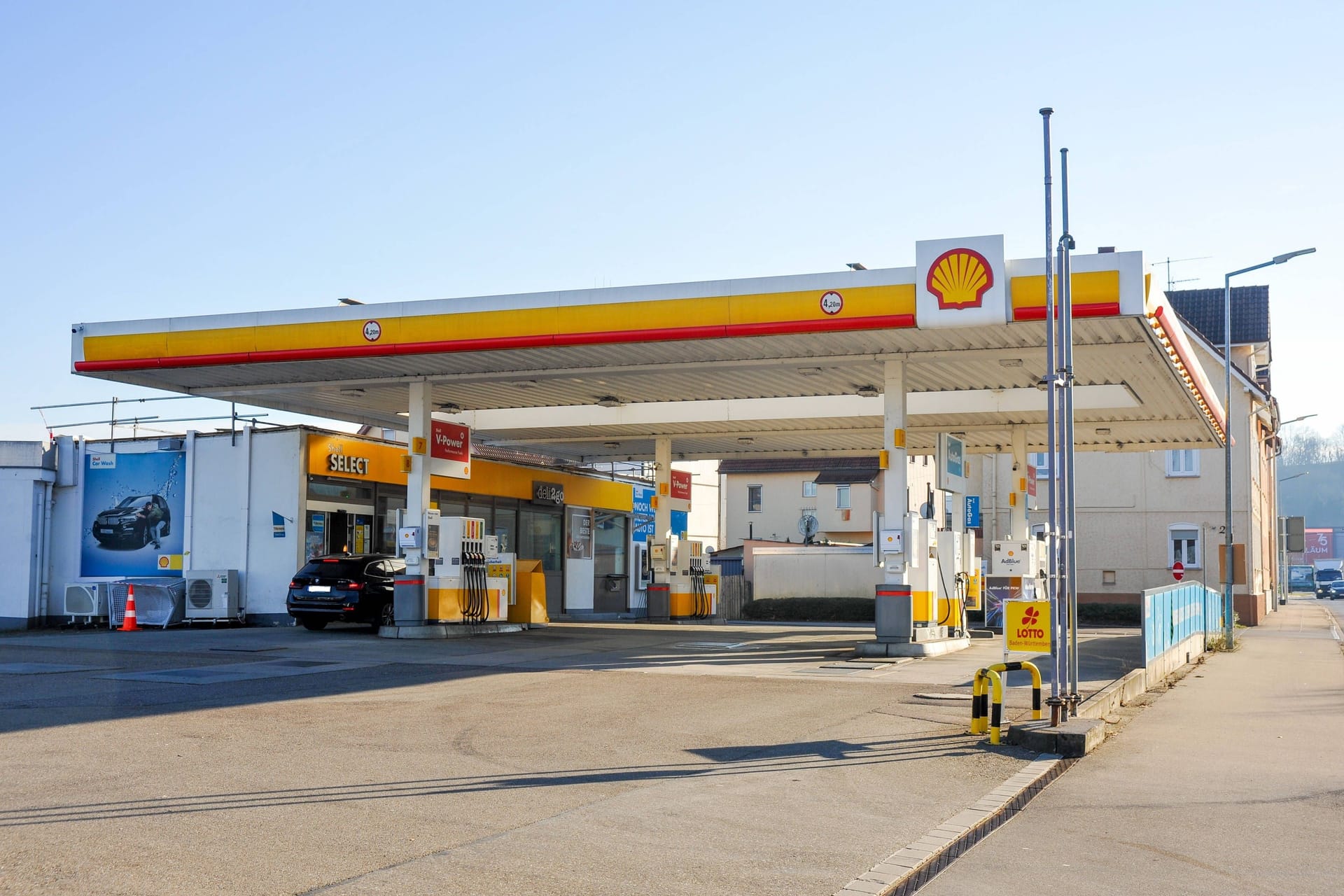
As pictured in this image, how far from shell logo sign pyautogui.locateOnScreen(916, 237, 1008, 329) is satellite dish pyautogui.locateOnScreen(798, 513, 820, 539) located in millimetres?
45714

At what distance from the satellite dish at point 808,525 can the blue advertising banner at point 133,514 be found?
130ft

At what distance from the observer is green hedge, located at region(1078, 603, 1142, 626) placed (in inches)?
1415

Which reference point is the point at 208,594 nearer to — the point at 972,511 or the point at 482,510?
the point at 482,510

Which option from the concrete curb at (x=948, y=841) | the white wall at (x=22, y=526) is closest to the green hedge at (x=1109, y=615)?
the white wall at (x=22, y=526)

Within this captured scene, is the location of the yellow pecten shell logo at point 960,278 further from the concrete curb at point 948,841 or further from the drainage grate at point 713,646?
the concrete curb at point 948,841

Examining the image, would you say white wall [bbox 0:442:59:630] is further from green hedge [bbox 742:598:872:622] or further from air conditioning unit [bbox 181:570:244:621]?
green hedge [bbox 742:598:872:622]

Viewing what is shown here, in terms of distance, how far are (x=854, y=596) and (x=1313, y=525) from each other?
176 metres

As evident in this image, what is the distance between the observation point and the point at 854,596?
39625 millimetres

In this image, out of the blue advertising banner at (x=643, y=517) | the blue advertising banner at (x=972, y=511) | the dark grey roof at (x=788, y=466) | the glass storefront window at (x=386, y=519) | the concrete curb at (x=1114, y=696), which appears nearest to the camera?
the concrete curb at (x=1114, y=696)

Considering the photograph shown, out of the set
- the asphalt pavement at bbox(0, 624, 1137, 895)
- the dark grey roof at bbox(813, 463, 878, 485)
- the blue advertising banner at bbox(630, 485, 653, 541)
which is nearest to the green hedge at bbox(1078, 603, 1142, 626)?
the blue advertising banner at bbox(630, 485, 653, 541)

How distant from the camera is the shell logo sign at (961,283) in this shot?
16.5 m

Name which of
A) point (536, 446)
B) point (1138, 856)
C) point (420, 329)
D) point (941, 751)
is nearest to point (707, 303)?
point (420, 329)

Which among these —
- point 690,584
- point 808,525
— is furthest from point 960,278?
point 808,525

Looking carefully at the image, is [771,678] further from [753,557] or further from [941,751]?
[753,557]
